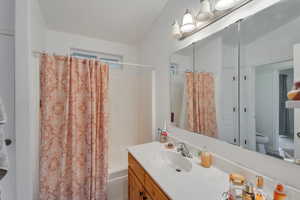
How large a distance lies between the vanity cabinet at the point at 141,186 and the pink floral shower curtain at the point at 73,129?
48 centimetres

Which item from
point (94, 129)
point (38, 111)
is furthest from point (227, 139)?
point (38, 111)

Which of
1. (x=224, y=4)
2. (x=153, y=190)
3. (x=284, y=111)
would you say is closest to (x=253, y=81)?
(x=284, y=111)

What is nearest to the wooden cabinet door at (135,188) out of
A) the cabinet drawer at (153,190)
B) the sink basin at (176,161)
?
the cabinet drawer at (153,190)

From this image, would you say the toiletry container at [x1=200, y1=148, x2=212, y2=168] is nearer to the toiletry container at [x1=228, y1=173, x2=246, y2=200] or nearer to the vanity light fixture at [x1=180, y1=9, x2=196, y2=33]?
the toiletry container at [x1=228, y1=173, x2=246, y2=200]

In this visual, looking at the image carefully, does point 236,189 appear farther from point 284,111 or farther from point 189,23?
point 189,23

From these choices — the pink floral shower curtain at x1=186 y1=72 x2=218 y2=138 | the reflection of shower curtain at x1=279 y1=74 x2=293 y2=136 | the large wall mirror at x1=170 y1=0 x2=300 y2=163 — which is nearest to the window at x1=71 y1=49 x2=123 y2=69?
the pink floral shower curtain at x1=186 y1=72 x2=218 y2=138

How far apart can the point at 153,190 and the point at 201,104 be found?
82 centimetres

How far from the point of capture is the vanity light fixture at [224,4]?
0.95 m

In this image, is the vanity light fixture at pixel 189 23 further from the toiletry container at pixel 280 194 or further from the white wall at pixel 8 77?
the white wall at pixel 8 77

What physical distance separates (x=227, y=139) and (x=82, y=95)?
5.07ft

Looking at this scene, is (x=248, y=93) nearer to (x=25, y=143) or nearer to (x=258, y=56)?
(x=258, y=56)

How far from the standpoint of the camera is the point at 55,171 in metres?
1.47

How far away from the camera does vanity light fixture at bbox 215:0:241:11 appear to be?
3.10 feet

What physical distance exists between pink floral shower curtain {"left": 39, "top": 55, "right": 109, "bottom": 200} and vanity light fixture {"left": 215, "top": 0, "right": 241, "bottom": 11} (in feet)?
4.23
